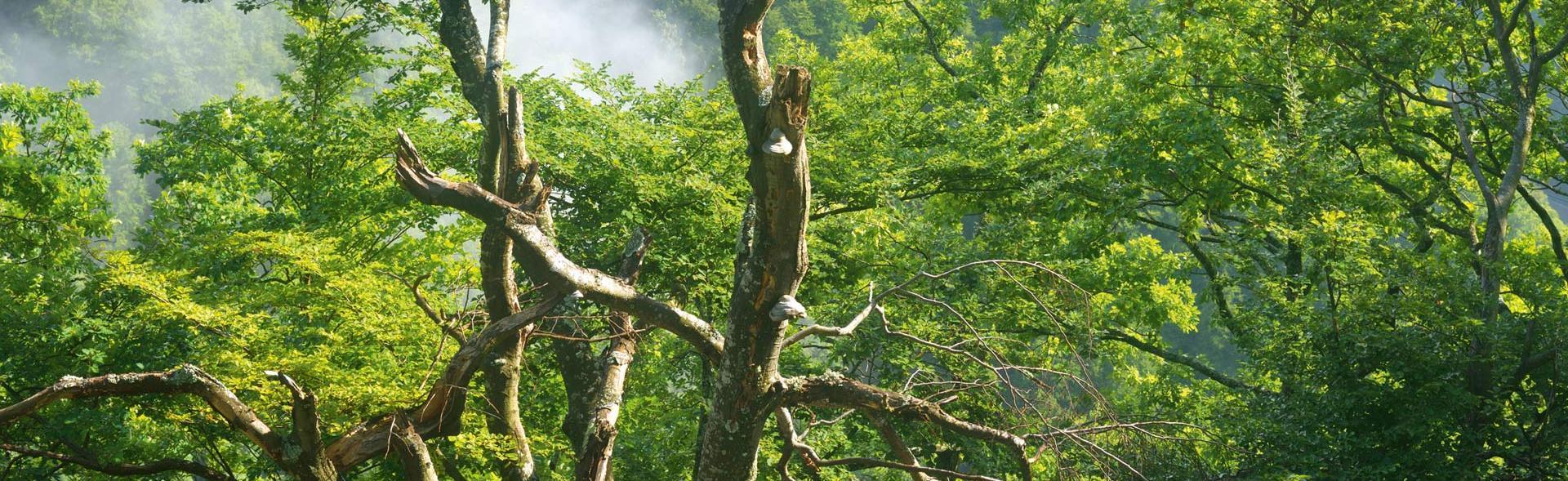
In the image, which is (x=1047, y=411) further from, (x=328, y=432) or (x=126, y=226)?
(x=126, y=226)

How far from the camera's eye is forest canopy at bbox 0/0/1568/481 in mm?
5758

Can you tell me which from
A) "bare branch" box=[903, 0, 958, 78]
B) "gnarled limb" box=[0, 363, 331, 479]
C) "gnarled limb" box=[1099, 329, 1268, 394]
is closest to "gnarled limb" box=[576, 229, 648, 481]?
"gnarled limb" box=[0, 363, 331, 479]

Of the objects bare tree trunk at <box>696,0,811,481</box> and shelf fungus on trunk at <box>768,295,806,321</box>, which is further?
shelf fungus on trunk at <box>768,295,806,321</box>

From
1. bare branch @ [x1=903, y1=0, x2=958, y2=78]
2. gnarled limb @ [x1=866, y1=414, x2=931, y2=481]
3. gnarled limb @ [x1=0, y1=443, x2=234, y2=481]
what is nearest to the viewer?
gnarled limb @ [x1=0, y1=443, x2=234, y2=481]

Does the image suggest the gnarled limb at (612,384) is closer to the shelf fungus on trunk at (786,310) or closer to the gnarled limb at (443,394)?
the gnarled limb at (443,394)

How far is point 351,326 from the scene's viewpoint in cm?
821

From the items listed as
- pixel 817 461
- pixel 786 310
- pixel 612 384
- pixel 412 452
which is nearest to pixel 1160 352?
pixel 612 384

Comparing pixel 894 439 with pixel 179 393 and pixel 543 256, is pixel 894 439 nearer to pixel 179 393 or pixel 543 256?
pixel 543 256

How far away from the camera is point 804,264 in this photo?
4996 mm

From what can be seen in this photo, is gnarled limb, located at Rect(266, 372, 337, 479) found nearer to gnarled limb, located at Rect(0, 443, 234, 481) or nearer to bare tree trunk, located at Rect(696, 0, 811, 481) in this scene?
gnarled limb, located at Rect(0, 443, 234, 481)

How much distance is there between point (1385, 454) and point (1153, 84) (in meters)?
6.35

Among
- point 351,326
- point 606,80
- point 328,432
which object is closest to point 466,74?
point 351,326

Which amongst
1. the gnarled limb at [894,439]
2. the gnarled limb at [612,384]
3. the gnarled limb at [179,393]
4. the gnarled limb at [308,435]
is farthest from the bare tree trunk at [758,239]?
the gnarled limb at [179,393]

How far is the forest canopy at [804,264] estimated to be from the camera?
227 inches
